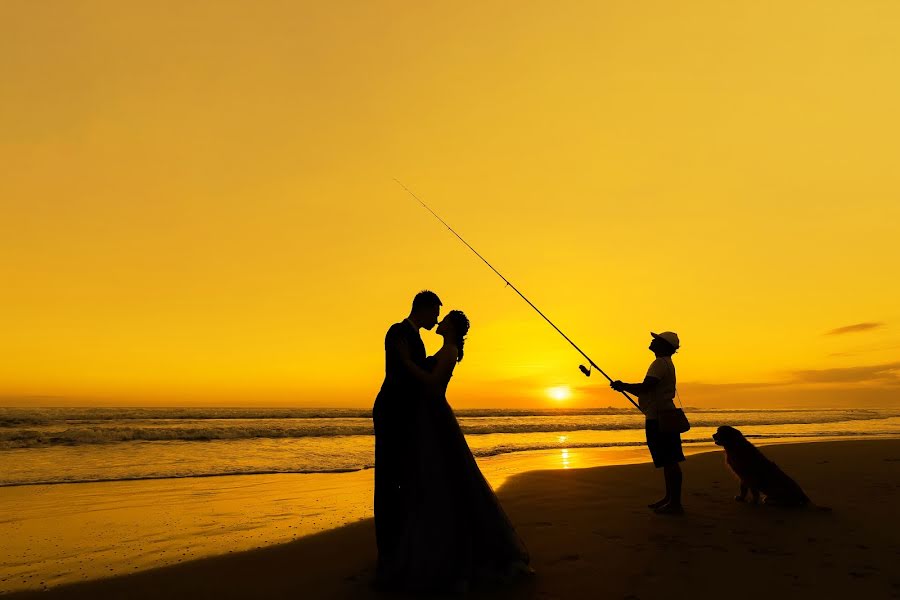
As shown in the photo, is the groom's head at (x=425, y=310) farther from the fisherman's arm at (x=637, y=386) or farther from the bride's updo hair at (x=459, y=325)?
the fisherman's arm at (x=637, y=386)

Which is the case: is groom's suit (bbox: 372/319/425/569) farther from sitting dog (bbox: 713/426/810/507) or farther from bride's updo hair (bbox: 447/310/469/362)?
sitting dog (bbox: 713/426/810/507)

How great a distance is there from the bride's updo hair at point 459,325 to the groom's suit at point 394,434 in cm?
28

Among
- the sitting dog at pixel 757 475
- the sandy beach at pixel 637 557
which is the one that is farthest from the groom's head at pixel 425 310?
the sitting dog at pixel 757 475

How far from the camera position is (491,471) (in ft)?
39.6

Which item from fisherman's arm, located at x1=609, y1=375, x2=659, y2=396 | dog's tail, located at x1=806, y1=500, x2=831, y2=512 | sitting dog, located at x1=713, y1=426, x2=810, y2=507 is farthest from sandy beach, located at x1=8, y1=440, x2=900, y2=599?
fisherman's arm, located at x1=609, y1=375, x2=659, y2=396

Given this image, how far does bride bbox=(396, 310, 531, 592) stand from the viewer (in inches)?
161

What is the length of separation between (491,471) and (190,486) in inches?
228

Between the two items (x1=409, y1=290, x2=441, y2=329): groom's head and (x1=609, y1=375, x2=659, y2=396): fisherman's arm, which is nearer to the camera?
(x1=409, y1=290, x2=441, y2=329): groom's head

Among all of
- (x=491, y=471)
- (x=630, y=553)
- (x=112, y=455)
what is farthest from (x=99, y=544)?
(x=112, y=455)

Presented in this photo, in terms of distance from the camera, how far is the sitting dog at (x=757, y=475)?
7.04 meters

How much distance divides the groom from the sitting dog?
4614 mm

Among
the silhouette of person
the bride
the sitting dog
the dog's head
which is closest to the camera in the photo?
the bride

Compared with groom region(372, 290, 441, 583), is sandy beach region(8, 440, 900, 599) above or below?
below

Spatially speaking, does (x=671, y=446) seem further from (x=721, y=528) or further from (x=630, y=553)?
(x=630, y=553)
